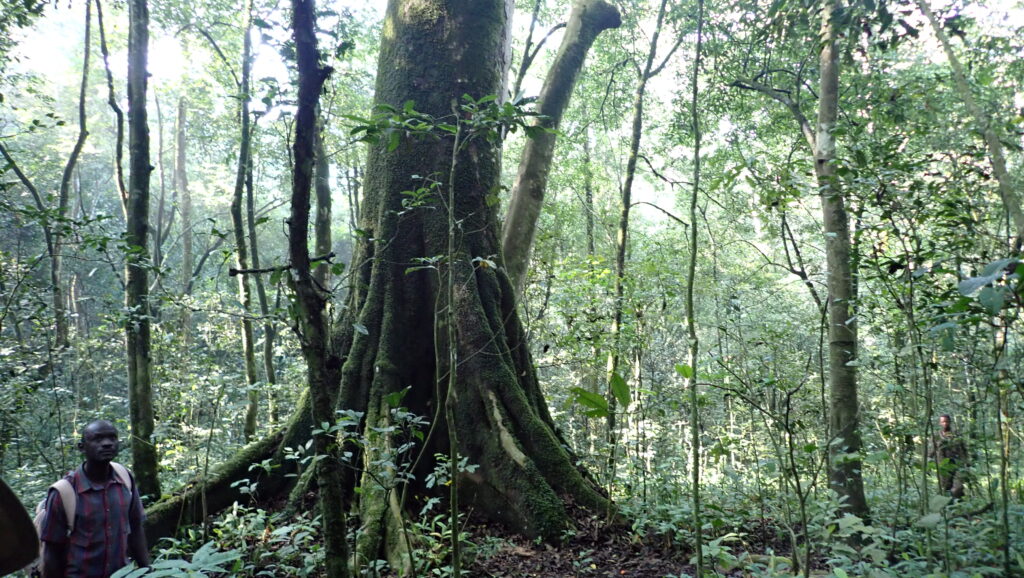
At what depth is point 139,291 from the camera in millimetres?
5375

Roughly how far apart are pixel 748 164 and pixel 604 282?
18.5ft

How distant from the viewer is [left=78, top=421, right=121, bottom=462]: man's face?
3.15 m


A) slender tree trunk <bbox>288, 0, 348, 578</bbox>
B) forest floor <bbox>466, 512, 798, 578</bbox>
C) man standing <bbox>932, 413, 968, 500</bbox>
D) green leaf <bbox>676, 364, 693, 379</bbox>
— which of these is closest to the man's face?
slender tree trunk <bbox>288, 0, 348, 578</bbox>

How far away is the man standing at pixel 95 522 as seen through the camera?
9.86 ft

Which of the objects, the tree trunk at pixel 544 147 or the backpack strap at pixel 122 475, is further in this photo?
the tree trunk at pixel 544 147

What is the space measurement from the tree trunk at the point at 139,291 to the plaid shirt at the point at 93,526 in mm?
2217

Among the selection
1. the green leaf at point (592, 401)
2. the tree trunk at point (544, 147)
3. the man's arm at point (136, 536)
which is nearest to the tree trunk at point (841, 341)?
the tree trunk at point (544, 147)

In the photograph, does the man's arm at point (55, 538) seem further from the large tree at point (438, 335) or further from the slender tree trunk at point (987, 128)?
the slender tree trunk at point (987, 128)

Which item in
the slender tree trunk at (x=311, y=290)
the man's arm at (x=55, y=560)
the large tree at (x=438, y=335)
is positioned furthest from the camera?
the large tree at (x=438, y=335)

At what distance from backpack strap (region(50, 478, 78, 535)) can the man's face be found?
0.17 metres

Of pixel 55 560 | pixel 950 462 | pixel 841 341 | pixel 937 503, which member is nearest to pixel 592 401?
pixel 937 503

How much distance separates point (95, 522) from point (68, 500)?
0.19m

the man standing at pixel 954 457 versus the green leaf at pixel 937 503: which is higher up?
the green leaf at pixel 937 503

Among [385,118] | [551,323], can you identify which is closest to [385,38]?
[385,118]
